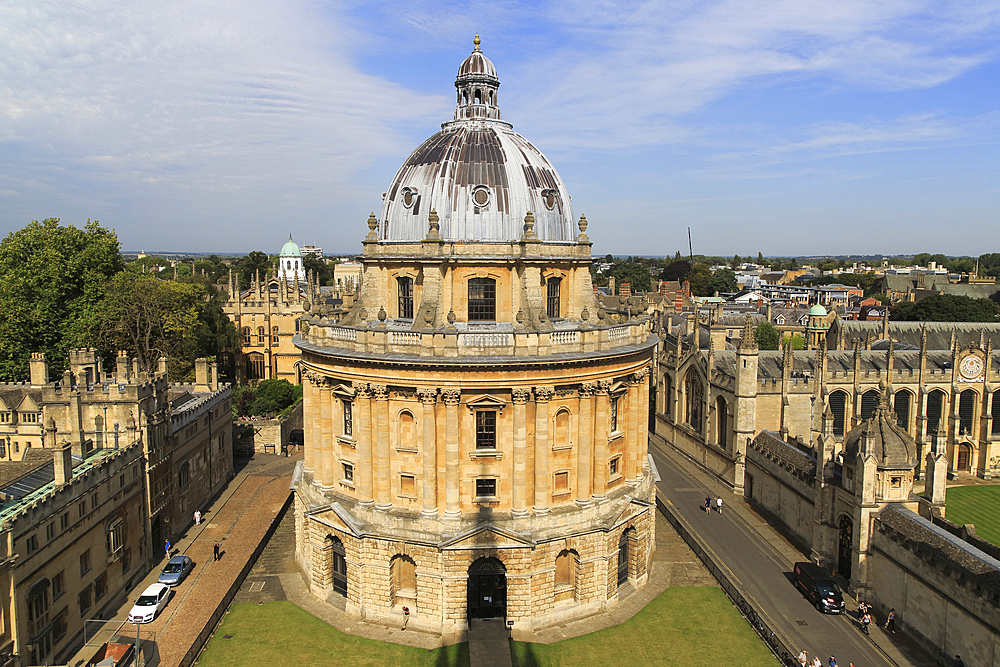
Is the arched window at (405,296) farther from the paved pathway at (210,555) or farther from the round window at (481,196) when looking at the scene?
the paved pathway at (210,555)

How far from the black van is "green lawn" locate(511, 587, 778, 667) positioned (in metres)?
4.36

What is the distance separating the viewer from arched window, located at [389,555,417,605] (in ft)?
115

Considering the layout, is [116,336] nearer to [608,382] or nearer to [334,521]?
[334,521]

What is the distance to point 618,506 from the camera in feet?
121

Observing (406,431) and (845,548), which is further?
(845,548)

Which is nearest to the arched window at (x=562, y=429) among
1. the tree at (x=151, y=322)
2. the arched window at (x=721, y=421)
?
the arched window at (x=721, y=421)

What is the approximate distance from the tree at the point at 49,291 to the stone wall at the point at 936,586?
63757 mm

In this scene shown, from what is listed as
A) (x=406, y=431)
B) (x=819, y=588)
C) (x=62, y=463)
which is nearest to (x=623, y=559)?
(x=819, y=588)

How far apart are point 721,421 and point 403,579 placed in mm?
34465

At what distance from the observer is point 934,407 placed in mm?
61250

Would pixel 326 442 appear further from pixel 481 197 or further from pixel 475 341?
→ pixel 481 197

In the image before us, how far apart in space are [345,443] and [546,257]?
48.6 ft

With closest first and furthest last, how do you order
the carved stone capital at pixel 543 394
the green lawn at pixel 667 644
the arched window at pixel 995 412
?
the green lawn at pixel 667 644 < the carved stone capital at pixel 543 394 < the arched window at pixel 995 412

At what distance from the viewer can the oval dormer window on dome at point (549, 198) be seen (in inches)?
1540
